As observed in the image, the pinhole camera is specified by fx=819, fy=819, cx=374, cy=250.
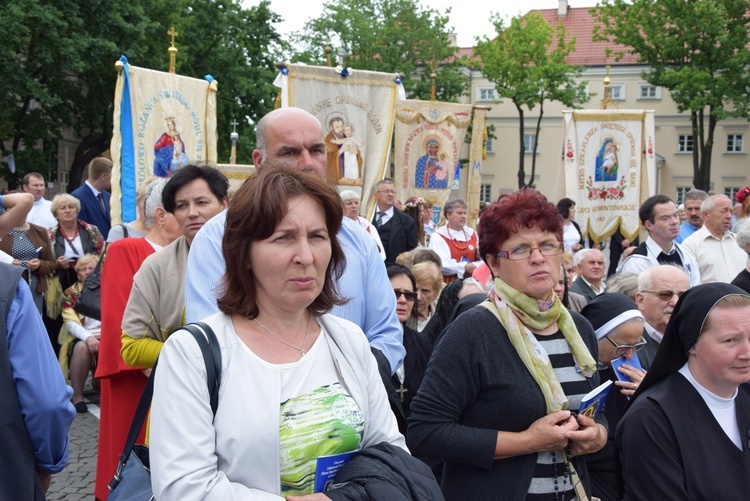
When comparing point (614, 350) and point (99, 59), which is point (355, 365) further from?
point (99, 59)

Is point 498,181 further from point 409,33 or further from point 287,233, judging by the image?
point 287,233

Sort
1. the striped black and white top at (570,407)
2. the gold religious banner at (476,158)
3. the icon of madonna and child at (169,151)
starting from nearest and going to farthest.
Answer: the striped black and white top at (570,407), the icon of madonna and child at (169,151), the gold religious banner at (476,158)

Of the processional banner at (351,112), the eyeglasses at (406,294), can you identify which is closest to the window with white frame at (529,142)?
the processional banner at (351,112)

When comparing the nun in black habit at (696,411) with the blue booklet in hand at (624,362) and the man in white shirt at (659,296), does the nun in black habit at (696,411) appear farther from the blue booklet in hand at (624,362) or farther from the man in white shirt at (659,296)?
the man in white shirt at (659,296)

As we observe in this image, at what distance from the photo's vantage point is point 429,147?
13680 mm

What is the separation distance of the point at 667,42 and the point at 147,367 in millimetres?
41247

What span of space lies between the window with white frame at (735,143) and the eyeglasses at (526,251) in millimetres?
58638

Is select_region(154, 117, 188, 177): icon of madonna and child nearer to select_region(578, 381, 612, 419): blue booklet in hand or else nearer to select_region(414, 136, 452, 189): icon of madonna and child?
select_region(414, 136, 452, 189): icon of madonna and child

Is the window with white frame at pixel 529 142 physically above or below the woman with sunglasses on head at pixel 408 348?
above

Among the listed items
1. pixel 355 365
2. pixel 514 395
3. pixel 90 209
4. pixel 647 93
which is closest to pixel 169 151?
pixel 90 209

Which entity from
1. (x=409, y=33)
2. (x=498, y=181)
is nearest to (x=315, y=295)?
(x=409, y=33)

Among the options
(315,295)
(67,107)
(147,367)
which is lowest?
(147,367)

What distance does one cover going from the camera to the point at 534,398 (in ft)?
10.4

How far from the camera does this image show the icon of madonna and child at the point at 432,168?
13.7 meters
